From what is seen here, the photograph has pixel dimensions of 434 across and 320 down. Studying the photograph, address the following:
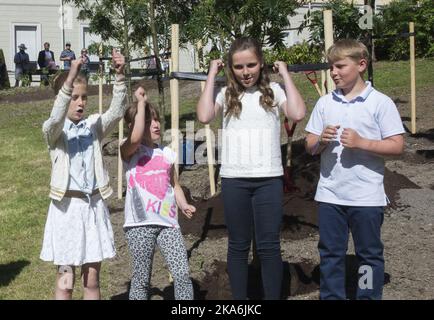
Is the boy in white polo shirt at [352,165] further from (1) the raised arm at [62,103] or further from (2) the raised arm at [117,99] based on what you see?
(1) the raised arm at [62,103]

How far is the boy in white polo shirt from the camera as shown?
4117mm

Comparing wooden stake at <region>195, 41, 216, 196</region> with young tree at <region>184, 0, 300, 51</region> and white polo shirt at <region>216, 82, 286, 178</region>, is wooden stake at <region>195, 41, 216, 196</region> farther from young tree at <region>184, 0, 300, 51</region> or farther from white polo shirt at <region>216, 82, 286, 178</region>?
white polo shirt at <region>216, 82, 286, 178</region>

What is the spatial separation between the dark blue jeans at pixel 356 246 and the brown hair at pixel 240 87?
2.37 feet

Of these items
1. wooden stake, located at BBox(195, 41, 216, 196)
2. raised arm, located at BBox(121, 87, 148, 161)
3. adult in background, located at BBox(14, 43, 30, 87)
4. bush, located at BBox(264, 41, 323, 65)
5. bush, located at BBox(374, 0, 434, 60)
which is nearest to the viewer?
raised arm, located at BBox(121, 87, 148, 161)

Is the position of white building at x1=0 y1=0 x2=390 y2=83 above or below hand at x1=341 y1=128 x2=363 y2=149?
above

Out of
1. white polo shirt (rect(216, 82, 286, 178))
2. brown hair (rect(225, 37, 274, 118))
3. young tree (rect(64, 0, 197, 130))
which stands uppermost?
young tree (rect(64, 0, 197, 130))

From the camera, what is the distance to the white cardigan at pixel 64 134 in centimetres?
400

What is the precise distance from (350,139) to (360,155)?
0.22 meters

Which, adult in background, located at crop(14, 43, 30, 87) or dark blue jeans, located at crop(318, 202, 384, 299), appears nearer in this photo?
dark blue jeans, located at crop(318, 202, 384, 299)

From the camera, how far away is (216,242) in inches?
255

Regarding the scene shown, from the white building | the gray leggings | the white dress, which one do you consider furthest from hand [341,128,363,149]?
the white building

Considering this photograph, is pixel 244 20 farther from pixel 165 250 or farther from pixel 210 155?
pixel 165 250

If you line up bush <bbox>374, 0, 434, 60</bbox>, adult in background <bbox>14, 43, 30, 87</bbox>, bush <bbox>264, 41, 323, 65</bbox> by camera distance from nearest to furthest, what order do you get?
bush <bbox>264, 41, 323, 65</bbox>, bush <bbox>374, 0, 434, 60</bbox>, adult in background <bbox>14, 43, 30, 87</bbox>

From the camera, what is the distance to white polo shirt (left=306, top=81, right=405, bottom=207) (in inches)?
162
